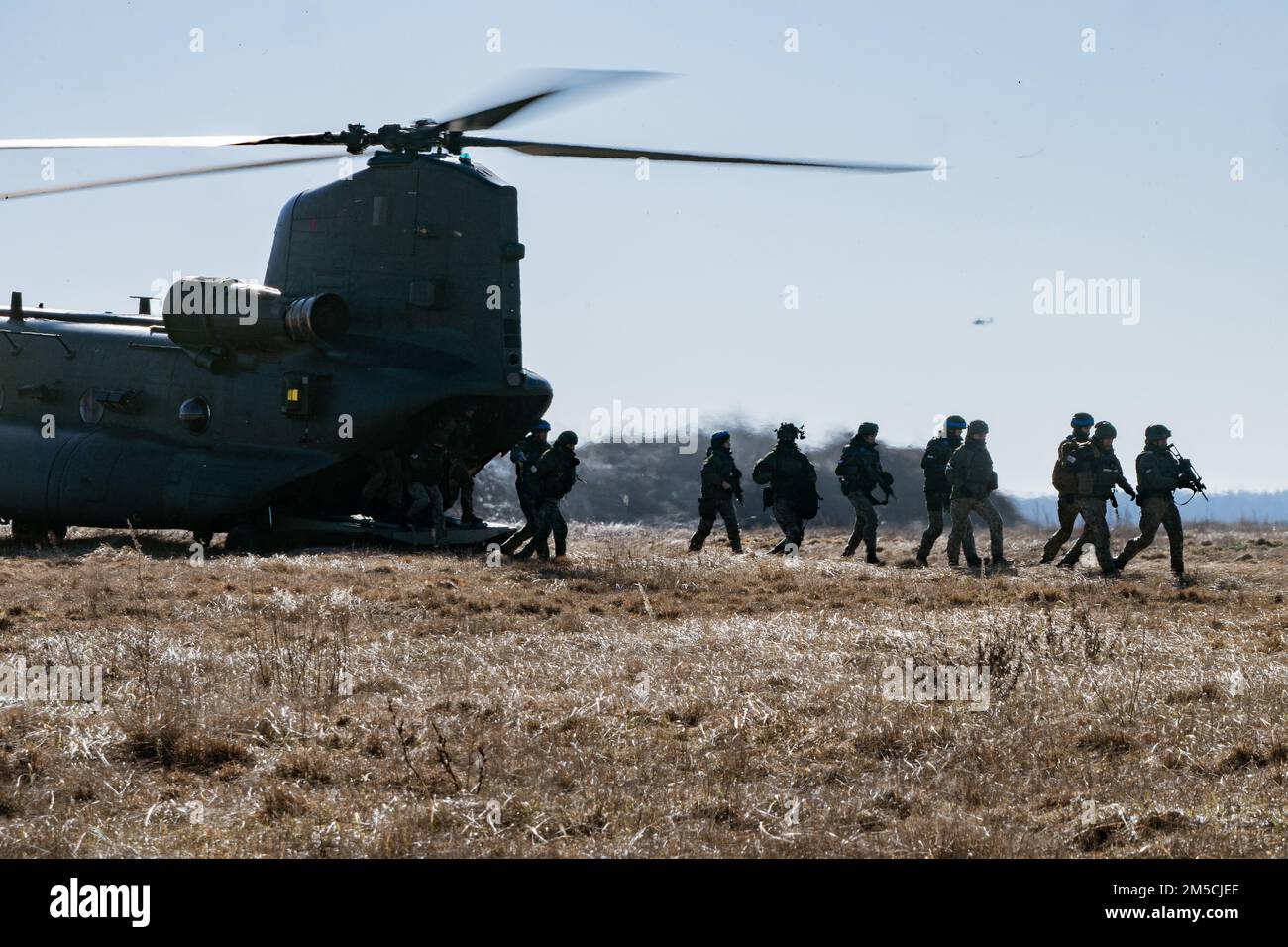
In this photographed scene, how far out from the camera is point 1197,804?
5887 mm

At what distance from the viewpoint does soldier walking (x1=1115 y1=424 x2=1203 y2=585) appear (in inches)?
640

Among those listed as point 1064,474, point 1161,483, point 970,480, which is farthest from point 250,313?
point 1161,483

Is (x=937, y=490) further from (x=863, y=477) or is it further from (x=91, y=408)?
(x=91, y=408)

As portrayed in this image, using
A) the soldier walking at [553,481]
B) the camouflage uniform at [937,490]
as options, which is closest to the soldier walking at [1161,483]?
the camouflage uniform at [937,490]

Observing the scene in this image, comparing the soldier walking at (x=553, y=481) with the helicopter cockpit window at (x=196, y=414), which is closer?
the soldier walking at (x=553, y=481)

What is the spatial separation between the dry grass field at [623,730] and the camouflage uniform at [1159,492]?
356cm

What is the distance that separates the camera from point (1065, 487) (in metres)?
17.7

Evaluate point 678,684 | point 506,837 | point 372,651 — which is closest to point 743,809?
point 506,837

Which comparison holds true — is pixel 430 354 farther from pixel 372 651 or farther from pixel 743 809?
pixel 743 809

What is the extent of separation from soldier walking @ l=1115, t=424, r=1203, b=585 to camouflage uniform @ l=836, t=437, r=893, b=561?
399cm

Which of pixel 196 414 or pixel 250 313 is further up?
pixel 250 313

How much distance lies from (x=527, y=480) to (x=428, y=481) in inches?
52.6

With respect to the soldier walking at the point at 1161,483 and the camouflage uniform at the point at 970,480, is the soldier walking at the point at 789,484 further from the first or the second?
the soldier walking at the point at 1161,483

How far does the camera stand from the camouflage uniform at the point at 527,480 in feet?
59.0
